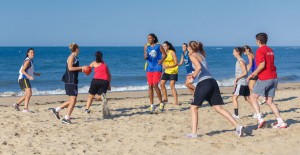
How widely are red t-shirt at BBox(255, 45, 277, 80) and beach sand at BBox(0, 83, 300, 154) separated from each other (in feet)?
3.31

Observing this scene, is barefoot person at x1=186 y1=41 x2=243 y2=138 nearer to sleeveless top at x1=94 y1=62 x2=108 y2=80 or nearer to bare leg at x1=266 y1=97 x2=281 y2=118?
bare leg at x1=266 y1=97 x2=281 y2=118

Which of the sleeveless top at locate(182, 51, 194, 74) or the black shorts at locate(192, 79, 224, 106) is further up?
the sleeveless top at locate(182, 51, 194, 74)

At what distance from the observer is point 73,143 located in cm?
749

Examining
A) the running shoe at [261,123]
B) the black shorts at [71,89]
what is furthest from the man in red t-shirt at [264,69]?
Result: the black shorts at [71,89]

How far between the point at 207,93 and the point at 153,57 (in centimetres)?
332

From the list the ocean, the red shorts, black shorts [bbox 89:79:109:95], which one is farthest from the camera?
the ocean

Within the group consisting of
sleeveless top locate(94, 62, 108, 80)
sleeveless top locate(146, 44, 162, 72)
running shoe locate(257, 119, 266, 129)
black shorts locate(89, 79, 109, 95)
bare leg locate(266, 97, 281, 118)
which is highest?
→ sleeveless top locate(146, 44, 162, 72)

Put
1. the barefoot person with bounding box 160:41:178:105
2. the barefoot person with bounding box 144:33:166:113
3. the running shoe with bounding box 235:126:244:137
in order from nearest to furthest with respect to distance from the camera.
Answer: the running shoe with bounding box 235:126:244:137, the barefoot person with bounding box 144:33:166:113, the barefoot person with bounding box 160:41:178:105

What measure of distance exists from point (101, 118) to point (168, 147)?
3191mm

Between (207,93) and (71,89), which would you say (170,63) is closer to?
(71,89)

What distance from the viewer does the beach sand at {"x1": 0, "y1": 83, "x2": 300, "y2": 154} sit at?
7.18 metres

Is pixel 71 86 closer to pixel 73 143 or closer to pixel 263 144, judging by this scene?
pixel 73 143

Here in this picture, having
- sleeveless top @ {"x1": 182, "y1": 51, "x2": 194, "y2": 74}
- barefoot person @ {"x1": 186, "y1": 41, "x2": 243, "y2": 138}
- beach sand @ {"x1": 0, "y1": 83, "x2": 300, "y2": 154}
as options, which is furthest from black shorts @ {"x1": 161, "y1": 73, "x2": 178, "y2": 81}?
barefoot person @ {"x1": 186, "y1": 41, "x2": 243, "y2": 138}

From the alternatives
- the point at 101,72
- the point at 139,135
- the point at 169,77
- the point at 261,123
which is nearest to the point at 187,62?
the point at 169,77
